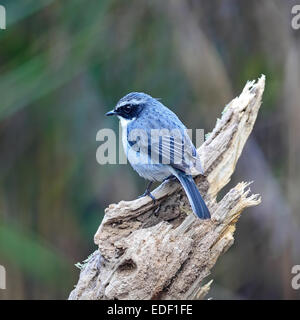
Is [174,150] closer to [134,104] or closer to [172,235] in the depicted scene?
[134,104]

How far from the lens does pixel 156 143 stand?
484cm

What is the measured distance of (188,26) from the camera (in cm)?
746

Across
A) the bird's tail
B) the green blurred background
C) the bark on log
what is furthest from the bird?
the green blurred background

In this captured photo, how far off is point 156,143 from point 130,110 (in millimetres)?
→ 518

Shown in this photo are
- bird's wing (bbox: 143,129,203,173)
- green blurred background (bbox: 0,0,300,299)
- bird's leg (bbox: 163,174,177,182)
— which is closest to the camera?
bird's wing (bbox: 143,129,203,173)

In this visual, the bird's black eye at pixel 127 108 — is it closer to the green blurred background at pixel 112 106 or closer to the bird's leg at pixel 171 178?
the bird's leg at pixel 171 178

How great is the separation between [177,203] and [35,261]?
114 inches

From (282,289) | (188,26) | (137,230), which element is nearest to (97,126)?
(188,26)

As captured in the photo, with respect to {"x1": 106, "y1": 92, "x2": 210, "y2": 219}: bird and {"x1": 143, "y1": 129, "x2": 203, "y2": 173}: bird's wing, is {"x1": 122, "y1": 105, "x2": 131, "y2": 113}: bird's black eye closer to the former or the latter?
{"x1": 106, "y1": 92, "x2": 210, "y2": 219}: bird

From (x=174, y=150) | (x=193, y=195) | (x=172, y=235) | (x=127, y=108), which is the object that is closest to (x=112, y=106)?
(x=127, y=108)

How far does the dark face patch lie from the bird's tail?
87 cm

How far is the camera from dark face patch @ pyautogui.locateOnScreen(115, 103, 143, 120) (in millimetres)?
5180

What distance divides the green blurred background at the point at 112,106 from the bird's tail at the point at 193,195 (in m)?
2.90

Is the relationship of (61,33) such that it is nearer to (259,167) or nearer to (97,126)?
(97,126)
